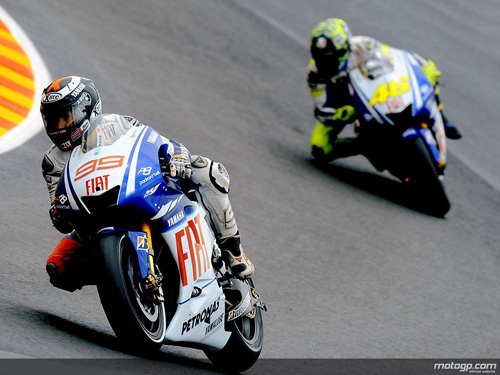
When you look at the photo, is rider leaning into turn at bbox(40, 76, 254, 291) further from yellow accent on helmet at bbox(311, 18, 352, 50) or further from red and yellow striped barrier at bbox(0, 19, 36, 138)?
yellow accent on helmet at bbox(311, 18, 352, 50)

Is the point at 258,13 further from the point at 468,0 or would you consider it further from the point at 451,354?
the point at 451,354

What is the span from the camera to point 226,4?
48.3ft

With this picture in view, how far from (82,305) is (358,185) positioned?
16.9 feet

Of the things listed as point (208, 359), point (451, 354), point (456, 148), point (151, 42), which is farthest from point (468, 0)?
point (208, 359)

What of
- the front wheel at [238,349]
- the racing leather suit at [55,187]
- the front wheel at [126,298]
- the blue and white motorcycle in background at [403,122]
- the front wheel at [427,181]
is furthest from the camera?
the blue and white motorcycle in background at [403,122]

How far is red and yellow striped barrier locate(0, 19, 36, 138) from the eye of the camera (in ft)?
28.7

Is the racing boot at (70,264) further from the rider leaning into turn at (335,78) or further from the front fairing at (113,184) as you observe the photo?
the rider leaning into turn at (335,78)

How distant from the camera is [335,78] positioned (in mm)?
10219

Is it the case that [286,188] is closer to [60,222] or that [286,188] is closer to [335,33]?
[335,33]

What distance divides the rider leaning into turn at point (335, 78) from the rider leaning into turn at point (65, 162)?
5.26 m

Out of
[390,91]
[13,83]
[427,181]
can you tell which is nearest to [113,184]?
[13,83]

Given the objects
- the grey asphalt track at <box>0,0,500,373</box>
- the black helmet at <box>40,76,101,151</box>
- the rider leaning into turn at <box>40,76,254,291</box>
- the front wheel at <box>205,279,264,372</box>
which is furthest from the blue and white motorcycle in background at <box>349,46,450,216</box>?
the black helmet at <box>40,76,101,151</box>

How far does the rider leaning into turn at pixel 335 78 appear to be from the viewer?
1001 cm

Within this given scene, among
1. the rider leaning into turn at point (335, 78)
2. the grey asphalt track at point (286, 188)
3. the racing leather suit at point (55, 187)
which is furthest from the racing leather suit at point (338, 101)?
the racing leather suit at point (55, 187)
